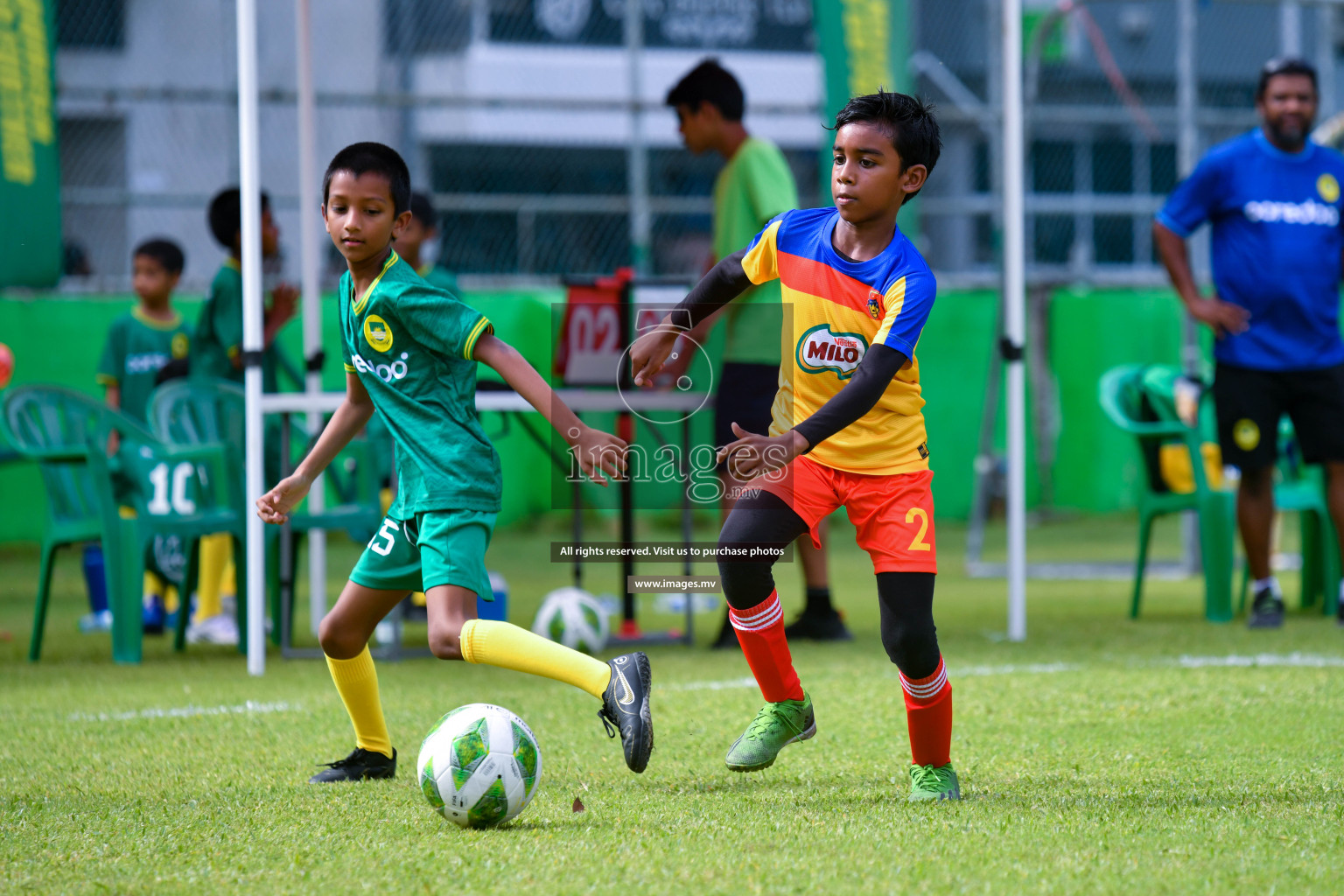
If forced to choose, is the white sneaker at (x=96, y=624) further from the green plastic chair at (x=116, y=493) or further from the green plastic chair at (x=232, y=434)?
the green plastic chair at (x=232, y=434)

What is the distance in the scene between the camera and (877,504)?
3.41m

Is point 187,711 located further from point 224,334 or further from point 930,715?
point 930,715

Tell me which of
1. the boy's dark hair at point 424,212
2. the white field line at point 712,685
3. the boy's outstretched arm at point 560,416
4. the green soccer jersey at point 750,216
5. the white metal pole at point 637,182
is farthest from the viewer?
the white metal pole at point 637,182

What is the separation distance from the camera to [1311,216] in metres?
6.55

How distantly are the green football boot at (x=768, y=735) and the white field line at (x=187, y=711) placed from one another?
1.81 metres

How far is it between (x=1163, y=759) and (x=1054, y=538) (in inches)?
309

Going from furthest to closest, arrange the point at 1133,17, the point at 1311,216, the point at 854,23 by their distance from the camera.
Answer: the point at 1133,17 < the point at 854,23 < the point at 1311,216

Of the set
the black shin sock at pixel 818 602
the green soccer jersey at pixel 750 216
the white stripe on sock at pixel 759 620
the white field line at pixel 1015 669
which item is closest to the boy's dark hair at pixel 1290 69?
the green soccer jersey at pixel 750 216

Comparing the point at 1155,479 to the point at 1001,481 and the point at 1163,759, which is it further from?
the point at 1001,481

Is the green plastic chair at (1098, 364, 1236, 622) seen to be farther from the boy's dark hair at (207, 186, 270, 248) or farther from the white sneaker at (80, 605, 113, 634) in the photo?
the white sneaker at (80, 605, 113, 634)

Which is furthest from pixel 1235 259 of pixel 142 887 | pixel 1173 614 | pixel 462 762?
pixel 142 887

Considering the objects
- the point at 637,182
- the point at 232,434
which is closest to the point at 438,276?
the point at 232,434

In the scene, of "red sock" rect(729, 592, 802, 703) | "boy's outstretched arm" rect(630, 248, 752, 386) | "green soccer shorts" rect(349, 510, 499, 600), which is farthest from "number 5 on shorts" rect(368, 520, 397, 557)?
A: "red sock" rect(729, 592, 802, 703)

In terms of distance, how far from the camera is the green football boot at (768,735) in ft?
11.8
